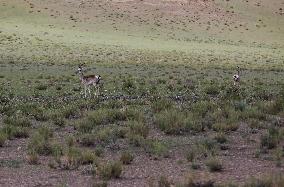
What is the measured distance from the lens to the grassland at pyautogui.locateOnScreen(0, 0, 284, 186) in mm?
12883

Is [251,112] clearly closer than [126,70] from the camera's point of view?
Yes

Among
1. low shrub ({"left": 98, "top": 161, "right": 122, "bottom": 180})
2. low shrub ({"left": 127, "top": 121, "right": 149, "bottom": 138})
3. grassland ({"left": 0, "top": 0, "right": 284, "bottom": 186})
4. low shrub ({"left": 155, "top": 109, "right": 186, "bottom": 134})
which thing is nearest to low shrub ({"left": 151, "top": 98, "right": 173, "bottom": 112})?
grassland ({"left": 0, "top": 0, "right": 284, "bottom": 186})

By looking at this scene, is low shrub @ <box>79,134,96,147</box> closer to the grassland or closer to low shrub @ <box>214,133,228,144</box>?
the grassland

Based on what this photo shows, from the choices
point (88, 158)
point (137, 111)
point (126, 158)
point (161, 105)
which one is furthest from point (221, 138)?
point (161, 105)

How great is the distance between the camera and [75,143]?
15750mm

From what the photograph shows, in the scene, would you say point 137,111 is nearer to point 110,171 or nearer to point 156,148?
point 156,148

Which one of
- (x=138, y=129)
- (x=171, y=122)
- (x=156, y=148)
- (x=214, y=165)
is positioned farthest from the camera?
(x=171, y=122)

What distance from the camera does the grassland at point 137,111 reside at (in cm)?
1288

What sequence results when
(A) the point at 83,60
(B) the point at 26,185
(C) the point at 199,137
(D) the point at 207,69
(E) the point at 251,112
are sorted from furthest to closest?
(A) the point at 83,60 → (D) the point at 207,69 → (E) the point at 251,112 → (C) the point at 199,137 → (B) the point at 26,185

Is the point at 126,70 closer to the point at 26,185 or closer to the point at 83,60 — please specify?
the point at 83,60

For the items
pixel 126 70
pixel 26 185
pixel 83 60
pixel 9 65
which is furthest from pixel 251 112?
pixel 83 60

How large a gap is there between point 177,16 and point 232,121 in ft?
212

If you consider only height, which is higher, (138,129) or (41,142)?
(41,142)

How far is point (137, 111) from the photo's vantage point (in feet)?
67.3
